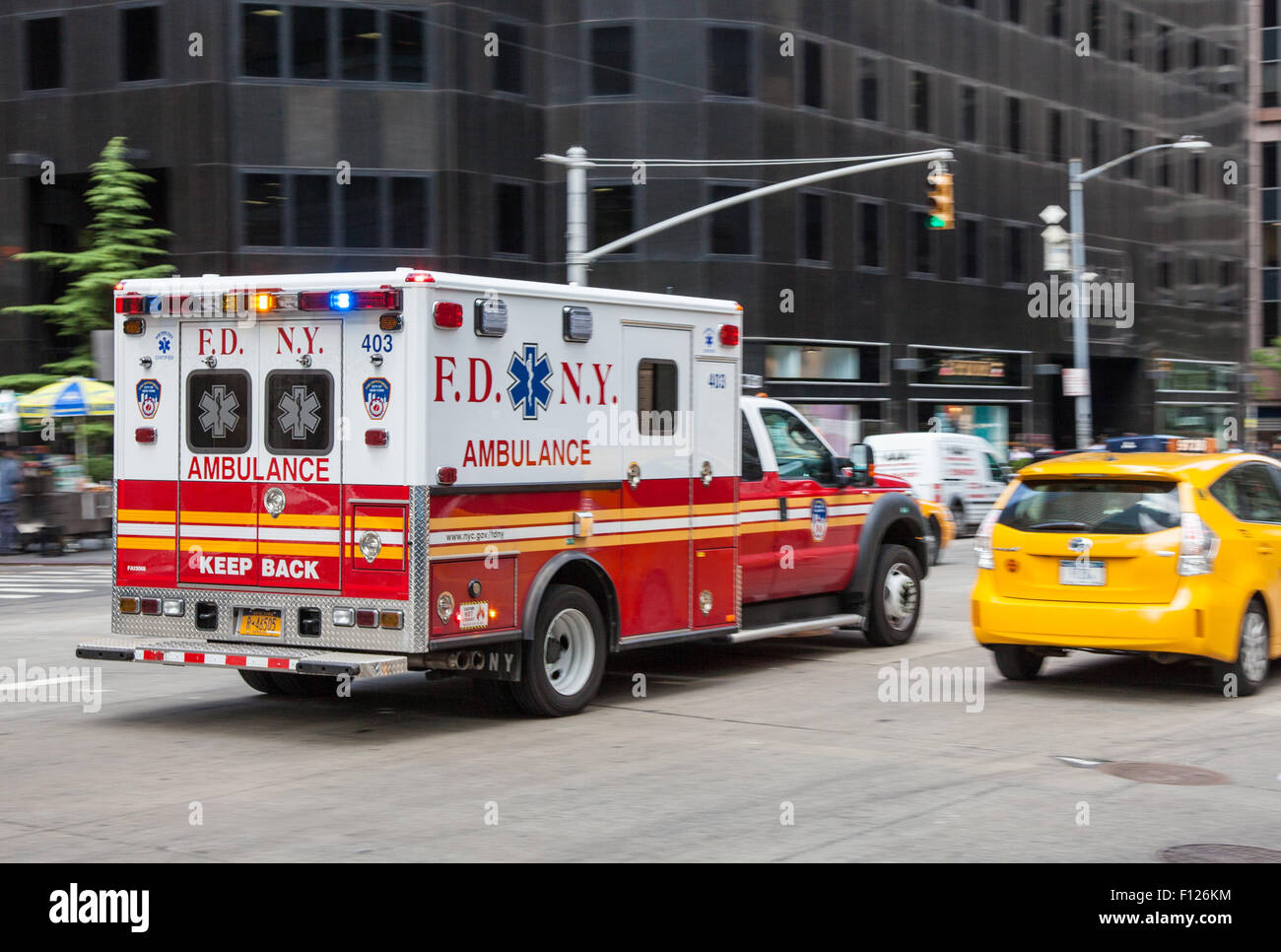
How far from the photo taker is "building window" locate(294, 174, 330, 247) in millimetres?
31984

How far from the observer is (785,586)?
12.5 m

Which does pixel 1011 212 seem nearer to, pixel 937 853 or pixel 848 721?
pixel 848 721

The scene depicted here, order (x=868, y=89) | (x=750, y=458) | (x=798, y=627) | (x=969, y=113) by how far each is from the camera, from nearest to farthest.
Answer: (x=750, y=458), (x=798, y=627), (x=868, y=89), (x=969, y=113)

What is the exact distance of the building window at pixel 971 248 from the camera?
43344 mm

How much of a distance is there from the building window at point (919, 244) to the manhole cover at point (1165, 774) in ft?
110

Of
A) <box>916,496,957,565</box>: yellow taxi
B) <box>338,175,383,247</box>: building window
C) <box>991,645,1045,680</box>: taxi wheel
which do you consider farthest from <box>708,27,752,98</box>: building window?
<box>991,645,1045,680</box>: taxi wheel

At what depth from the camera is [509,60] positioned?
3422 cm

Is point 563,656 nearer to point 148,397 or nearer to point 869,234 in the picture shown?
point 148,397

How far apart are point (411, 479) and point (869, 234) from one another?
1257 inches

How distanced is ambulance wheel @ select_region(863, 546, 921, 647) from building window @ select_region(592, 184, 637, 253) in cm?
2166

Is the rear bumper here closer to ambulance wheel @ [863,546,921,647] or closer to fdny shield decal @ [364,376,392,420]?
ambulance wheel @ [863,546,921,647]

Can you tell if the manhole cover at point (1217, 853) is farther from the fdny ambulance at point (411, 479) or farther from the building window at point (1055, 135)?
the building window at point (1055, 135)

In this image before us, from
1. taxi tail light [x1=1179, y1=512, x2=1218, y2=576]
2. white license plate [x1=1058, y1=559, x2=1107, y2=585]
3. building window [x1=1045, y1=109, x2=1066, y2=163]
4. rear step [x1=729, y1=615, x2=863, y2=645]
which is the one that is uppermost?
building window [x1=1045, y1=109, x2=1066, y2=163]

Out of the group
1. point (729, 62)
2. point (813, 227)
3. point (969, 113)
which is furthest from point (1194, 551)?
point (969, 113)
